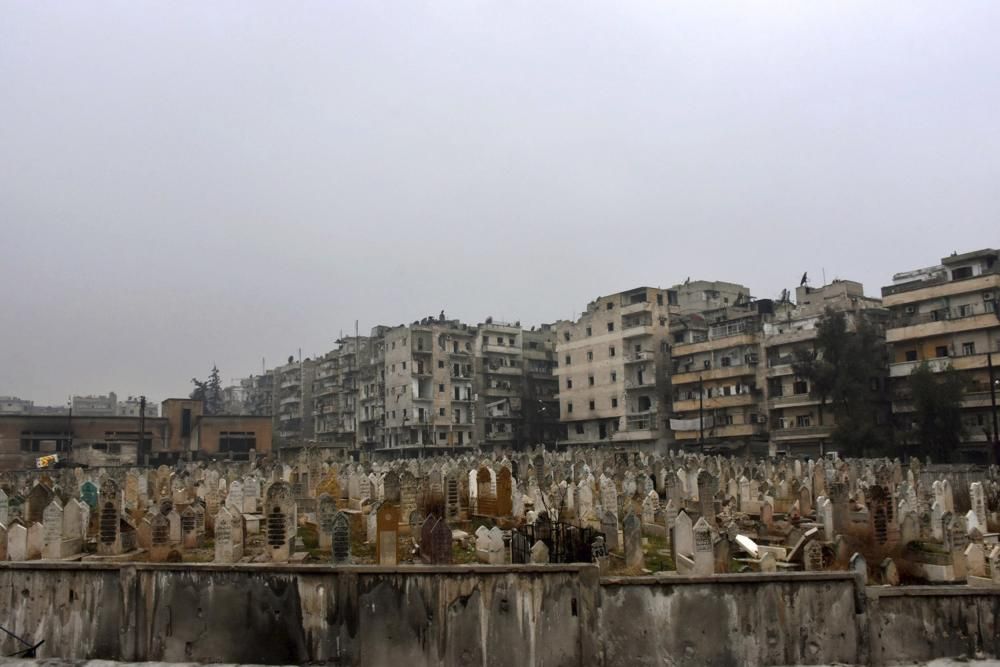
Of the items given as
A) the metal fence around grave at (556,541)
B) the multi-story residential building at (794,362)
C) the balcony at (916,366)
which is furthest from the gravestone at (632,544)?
the multi-story residential building at (794,362)

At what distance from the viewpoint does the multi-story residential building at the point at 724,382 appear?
49.2 m

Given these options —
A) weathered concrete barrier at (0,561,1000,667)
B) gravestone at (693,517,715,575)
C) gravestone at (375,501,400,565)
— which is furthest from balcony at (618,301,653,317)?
weathered concrete barrier at (0,561,1000,667)

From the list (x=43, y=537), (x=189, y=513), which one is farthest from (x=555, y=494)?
(x=43, y=537)

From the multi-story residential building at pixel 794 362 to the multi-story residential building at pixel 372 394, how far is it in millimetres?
29014

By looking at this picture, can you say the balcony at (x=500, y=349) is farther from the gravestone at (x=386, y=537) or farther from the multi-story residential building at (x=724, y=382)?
the gravestone at (x=386, y=537)

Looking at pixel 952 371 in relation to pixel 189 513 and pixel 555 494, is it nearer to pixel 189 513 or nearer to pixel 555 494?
pixel 555 494

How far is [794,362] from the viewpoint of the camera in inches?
1815

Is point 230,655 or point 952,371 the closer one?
point 230,655

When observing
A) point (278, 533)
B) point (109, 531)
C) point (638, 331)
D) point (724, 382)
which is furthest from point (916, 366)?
point (109, 531)

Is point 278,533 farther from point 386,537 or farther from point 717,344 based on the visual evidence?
point 717,344

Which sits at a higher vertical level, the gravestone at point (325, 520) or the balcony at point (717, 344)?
the balcony at point (717, 344)

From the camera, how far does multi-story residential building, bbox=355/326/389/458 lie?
62.3 m

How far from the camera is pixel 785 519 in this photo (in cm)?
1784

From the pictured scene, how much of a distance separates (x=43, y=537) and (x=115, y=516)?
107 centimetres
